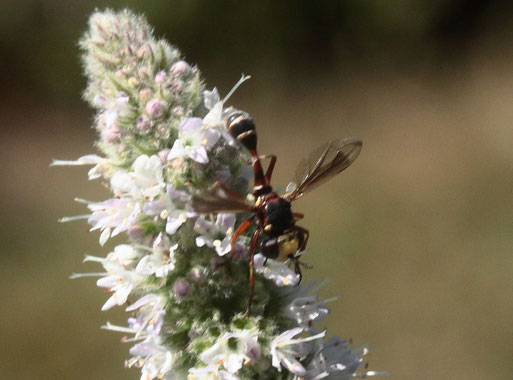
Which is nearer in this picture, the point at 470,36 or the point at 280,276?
the point at 280,276

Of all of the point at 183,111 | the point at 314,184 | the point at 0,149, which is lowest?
the point at 314,184

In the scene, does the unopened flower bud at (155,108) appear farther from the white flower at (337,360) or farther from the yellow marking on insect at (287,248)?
the white flower at (337,360)

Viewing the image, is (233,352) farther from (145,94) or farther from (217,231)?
(145,94)

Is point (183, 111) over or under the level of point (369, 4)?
under

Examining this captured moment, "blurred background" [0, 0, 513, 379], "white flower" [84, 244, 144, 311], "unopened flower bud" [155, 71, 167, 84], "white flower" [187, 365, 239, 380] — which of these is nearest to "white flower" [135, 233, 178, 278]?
"white flower" [84, 244, 144, 311]

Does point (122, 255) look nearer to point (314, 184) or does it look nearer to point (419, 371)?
point (314, 184)

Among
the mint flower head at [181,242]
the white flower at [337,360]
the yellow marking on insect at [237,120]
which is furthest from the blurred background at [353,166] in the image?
the yellow marking on insect at [237,120]

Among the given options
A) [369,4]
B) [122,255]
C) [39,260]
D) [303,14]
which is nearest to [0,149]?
[39,260]
